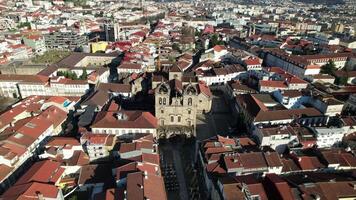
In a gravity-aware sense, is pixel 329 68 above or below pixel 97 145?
above

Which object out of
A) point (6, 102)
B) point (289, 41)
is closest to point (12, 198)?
point (6, 102)

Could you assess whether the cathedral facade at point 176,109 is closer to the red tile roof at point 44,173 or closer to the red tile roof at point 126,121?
the red tile roof at point 126,121

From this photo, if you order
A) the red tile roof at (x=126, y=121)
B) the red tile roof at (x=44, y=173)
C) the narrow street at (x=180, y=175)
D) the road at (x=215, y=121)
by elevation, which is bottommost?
the narrow street at (x=180, y=175)

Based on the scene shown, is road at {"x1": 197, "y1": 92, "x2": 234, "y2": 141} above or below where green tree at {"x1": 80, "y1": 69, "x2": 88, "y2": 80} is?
below

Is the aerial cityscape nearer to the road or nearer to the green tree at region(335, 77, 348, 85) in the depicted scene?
the road

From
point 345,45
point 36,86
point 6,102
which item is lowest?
→ point 6,102

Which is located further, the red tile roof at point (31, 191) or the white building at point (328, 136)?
the white building at point (328, 136)

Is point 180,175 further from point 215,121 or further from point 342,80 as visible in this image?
point 342,80

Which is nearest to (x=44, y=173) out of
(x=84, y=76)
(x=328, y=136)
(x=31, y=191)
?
(x=31, y=191)

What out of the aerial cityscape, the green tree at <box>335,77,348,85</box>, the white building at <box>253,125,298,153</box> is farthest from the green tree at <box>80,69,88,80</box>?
the green tree at <box>335,77,348,85</box>

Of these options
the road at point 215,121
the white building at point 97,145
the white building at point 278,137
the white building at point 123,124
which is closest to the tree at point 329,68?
the road at point 215,121

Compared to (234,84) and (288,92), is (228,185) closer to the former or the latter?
(288,92)
